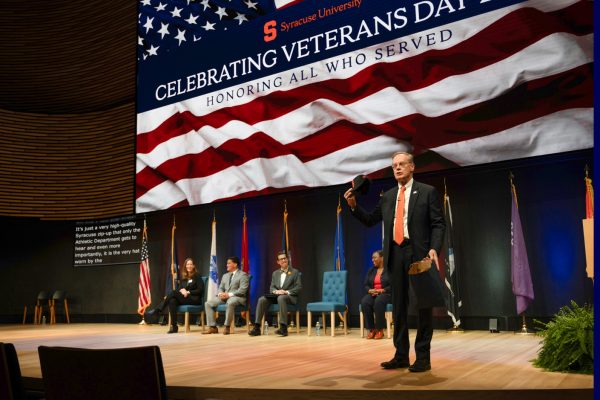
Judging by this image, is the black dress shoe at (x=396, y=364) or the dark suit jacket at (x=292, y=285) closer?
the black dress shoe at (x=396, y=364)

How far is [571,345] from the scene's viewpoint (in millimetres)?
3180

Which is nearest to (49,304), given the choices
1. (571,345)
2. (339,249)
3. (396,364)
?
(339,249)

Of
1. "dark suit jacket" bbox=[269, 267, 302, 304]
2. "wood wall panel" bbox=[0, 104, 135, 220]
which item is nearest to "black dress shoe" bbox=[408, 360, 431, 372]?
"dark suit jacket" bbox=[269, 267, 302, 304]

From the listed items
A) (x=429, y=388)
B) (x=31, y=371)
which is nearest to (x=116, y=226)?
(x=31, y=371)

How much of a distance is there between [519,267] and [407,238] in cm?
374

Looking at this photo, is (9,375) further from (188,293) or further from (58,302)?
(58,302)

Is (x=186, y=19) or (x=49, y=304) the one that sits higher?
(x=186, y=19)

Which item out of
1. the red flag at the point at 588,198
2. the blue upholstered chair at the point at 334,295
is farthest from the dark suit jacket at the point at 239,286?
the red flag at the point at 588,198

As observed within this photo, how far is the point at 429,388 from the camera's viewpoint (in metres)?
2.71

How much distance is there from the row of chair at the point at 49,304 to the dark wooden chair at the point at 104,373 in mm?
9643

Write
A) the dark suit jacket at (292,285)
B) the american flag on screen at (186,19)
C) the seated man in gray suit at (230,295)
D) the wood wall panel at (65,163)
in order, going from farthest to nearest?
the wood wall panel at (65,163)
the american flag on screen at (186,19)
the seated man in gray suit at (230,295)
the dark suit jacket at (292,285)

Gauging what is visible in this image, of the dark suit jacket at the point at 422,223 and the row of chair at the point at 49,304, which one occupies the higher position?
the dark suit jacket at the point at 422,223

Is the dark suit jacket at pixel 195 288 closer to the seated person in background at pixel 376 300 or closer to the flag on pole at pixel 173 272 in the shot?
the flag on pole at pixel 173 272

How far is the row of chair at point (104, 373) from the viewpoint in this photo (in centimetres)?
142
